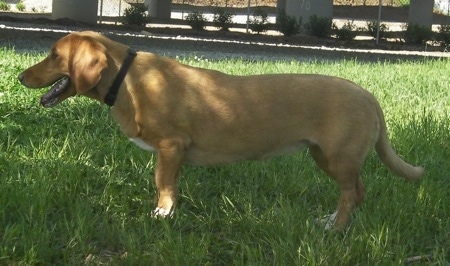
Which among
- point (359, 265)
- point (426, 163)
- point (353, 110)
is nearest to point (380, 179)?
point (426, 163)

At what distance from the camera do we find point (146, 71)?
504 cm

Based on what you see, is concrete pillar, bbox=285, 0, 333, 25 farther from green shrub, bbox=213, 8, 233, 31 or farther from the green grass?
the green grass

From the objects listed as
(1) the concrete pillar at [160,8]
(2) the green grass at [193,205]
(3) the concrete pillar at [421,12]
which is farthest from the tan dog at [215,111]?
(1) the concrete pillar at [160,8]

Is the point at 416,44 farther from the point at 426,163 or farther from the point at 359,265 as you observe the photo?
the point at 359,265

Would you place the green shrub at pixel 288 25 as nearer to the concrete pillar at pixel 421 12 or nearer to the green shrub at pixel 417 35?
the green shrub at pixel 417 35

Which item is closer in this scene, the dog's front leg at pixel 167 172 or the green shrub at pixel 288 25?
the dog's front leg at pixel 167 172

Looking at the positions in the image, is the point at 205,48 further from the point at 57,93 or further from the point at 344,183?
the point at 344,183

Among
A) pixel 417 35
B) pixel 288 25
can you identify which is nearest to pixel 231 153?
pixel 288 25

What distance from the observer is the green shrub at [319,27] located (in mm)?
28359

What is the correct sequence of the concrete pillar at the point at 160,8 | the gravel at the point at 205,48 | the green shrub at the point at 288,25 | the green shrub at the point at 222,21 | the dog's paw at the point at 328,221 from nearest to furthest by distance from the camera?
the dog's paw at the point at 328,221 → the gravel at the point at 205,48 → the green shrub at the point at 288,25 → the green shrub at the point at 222,21 → the concrete pillar at the point at 160,8

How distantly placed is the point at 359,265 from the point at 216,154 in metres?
1.33

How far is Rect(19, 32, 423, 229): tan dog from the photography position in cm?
→ 489

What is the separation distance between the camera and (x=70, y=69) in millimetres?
5004

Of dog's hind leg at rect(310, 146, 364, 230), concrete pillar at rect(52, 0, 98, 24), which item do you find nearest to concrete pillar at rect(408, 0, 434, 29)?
concrete pillar at rect(52, 0, 98, 24)
